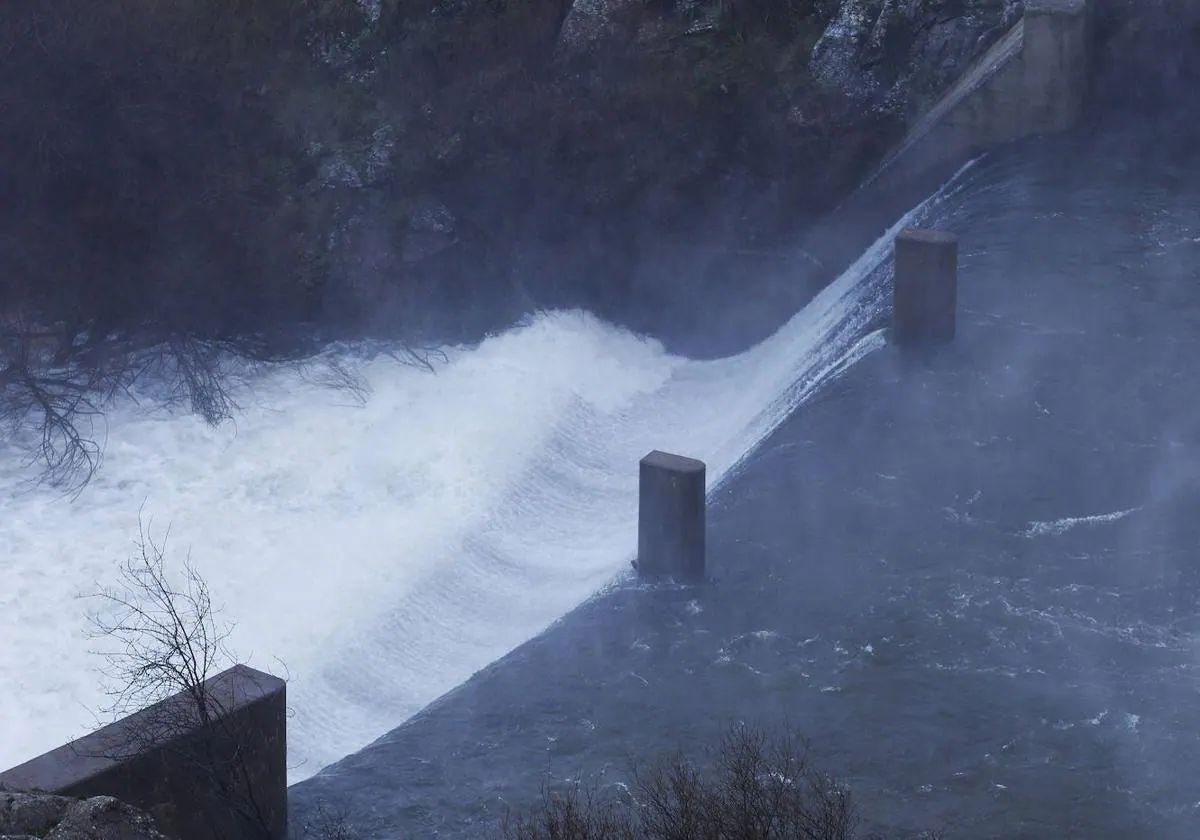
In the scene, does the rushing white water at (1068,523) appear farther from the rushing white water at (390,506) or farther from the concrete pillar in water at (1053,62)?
the concrete pillar in water at (1053,62)

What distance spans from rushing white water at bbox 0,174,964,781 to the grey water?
2012mm

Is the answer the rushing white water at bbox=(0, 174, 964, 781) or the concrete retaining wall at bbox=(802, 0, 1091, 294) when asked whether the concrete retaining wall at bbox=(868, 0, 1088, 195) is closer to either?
the concrete retaining wall at bbox=(802, 0, 1091, 294)

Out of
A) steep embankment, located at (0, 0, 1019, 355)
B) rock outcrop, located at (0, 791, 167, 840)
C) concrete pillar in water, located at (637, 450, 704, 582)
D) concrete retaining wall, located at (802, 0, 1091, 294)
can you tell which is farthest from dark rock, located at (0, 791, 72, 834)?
concrete retaining wall, located at (802, 0, 1091, 294)

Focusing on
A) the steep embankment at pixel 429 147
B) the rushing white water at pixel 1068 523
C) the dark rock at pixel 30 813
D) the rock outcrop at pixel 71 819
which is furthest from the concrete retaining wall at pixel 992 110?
Answer: the dark rock at pixel 30 813

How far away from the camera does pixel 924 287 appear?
22.5m

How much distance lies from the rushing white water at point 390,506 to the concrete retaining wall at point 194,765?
9.19 ft

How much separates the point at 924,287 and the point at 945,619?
266 inches

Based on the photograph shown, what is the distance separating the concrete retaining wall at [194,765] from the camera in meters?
13.9

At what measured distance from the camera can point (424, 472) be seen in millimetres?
25375

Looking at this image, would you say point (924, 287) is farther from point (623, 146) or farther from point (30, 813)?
point (30, 813)

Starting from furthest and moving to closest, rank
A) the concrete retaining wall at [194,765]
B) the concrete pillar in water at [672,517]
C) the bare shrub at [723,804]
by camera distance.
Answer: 1. the concrete pillar in water at [672,517]
2. the concrete retaining wall at [194,765]
3. the bare shrub at [723,804]

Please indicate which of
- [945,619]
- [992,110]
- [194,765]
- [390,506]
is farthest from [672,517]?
[992,110]

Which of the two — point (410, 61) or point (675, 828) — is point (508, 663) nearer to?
point (675, 828)

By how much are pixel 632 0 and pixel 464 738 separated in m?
20.9
